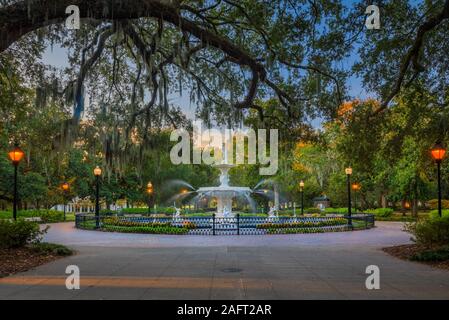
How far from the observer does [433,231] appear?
42.1 ft

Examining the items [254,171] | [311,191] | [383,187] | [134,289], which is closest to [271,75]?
[134,289]

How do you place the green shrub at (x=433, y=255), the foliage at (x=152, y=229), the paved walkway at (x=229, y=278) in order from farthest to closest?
the foliage at (x=152, y=229) → the green shrub at (x=433, y=255) → the paved walkway at (x=229, y=278)

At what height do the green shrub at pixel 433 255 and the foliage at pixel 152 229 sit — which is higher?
the green shrub at pixel 433 255

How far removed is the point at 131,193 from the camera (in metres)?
56.0

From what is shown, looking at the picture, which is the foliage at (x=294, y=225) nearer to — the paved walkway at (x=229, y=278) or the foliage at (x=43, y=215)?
the paved walkway at (x=229, y=278)

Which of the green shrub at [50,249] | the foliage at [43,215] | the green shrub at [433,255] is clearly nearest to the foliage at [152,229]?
the green shrub at [50,249]

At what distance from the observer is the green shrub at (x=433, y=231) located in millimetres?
12683

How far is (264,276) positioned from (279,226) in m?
16.3

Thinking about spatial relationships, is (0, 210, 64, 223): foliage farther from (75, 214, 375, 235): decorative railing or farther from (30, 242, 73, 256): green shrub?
(30, 242, 73, 256): green shrub

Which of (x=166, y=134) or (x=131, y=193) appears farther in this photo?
(x=131, y=193)

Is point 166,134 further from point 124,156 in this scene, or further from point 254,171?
point 254,171

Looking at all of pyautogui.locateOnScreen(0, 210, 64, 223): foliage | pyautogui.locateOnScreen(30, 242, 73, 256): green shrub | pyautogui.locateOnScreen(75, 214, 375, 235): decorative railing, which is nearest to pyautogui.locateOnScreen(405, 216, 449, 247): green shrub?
pyautogui.locateOnScreen(75, 214, 375, 235): decorative railing

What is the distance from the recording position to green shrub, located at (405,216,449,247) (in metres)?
12.7

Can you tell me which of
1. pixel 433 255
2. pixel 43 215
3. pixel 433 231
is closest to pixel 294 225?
pixel 433 231
